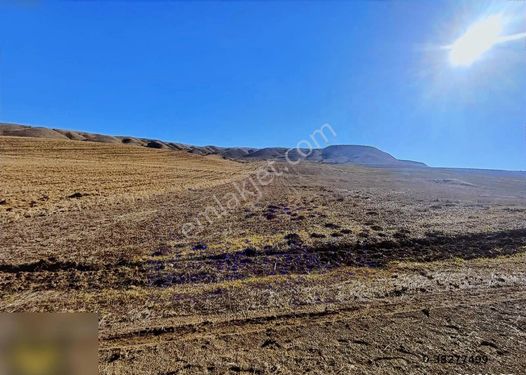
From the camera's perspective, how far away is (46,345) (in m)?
1.50

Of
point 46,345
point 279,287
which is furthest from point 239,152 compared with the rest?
point 46,345

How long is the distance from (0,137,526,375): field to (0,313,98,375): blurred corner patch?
2.23m

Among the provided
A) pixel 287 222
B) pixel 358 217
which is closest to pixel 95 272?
pixel 287 222

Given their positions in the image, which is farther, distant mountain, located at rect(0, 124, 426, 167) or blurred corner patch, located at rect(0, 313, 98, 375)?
distant mountain, located at rect(0, 124, 426, 167)

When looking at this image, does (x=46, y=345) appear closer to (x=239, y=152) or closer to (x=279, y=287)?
(x=279, y=287)

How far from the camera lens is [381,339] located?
4.02 m

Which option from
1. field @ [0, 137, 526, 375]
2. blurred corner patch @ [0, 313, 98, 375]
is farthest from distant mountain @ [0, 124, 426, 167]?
blurred corner patch @ [0, 313, 98, 375]

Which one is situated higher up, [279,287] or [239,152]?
[239,152]

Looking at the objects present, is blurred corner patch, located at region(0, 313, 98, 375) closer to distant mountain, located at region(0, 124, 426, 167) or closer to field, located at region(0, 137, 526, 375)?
field, located at region(0, 137, 526, 375)

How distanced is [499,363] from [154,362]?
14.4 ft

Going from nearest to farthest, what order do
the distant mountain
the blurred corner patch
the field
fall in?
1. the blurred corner patch
2. the field
3. the distant mountain

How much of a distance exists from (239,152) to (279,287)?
178680 millimetres

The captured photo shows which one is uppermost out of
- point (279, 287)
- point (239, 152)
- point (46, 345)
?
point (239, 152)

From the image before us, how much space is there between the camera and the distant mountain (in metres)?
111
